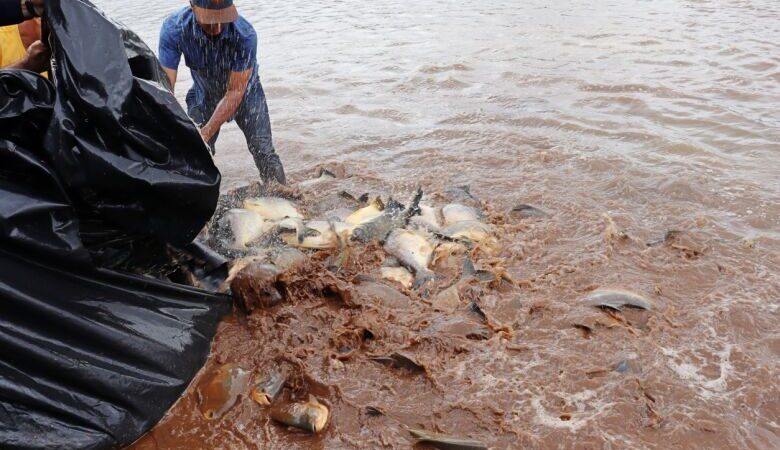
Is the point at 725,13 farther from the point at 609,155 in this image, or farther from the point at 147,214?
the point at 147,214

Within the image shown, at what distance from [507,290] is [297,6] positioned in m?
13.0

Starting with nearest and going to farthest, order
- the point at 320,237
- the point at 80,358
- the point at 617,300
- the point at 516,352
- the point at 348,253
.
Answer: the point at 80,358 → the point at 516,352 → the point at 617,300 → the point at 348,253 → the point at 320,237

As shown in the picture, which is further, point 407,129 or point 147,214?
point 407,129

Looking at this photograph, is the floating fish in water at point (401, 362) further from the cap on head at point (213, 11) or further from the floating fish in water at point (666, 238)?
the cap on head at point (213, 11)

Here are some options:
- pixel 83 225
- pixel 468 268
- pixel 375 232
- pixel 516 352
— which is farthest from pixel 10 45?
pixel 516 352

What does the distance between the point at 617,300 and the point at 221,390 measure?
2343 mm

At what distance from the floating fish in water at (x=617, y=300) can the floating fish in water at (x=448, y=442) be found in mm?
1378

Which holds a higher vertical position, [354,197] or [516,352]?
[516,352]

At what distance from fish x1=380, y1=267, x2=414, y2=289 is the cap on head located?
2.29 meters

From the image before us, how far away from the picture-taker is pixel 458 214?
4.57 meters

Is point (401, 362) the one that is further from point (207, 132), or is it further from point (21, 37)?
point (21, 37)

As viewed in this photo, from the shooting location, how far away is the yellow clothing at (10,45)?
306 cm

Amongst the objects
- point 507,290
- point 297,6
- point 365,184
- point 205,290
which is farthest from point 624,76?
point 297,6

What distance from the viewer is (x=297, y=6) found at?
1465 cm
